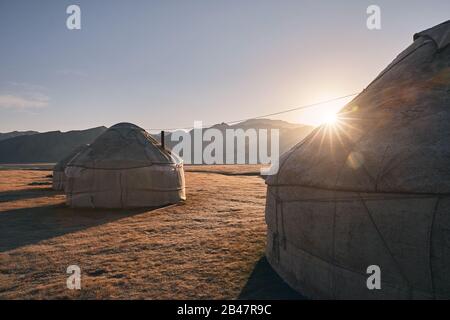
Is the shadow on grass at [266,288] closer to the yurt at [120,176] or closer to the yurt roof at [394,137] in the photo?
the yurt roof at [394,137]

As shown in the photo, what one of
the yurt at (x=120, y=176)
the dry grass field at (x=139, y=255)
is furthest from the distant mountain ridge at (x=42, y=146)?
the dry grass field at (x=139, y=255)

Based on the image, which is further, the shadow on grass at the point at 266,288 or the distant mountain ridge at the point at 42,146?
the distant mountain ridge at the point at 42,146

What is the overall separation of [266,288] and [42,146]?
10863cm

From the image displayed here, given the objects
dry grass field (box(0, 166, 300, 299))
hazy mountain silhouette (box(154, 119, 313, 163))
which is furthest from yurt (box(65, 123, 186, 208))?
hazy mountain silhouette (box(154, 119, 313, 163))

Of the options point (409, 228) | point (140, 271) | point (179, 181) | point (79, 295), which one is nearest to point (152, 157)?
point (179, 181)

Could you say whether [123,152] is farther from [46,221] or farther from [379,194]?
[379,194]

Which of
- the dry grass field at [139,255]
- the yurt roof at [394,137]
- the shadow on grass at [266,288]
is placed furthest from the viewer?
the dry grass field at [139,255]

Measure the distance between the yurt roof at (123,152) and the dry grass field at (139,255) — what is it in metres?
1.94

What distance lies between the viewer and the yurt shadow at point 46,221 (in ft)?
27.8

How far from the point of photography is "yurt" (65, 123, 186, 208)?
41.4ft

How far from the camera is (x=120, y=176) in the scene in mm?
12562

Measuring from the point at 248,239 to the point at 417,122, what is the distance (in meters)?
4.94

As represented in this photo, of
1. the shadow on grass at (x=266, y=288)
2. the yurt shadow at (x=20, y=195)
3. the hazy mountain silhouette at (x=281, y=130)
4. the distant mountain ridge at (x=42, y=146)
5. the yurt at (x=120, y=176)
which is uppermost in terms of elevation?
the hazy mountain silhouette at (x=281, y=130)
